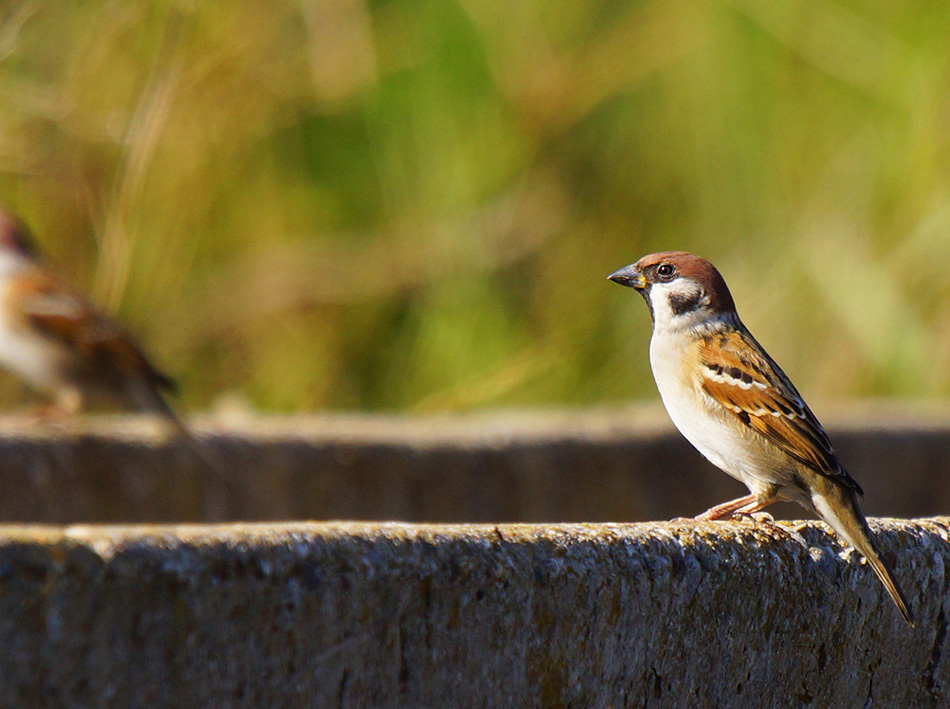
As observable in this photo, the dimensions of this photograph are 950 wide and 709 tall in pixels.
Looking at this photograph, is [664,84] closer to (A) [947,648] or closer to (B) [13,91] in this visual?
(B) [13,91]

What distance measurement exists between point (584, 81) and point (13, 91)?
2033 mm

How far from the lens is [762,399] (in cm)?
258

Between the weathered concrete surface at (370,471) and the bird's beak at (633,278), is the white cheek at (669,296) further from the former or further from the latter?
the weathered concrete surface at (370,471)

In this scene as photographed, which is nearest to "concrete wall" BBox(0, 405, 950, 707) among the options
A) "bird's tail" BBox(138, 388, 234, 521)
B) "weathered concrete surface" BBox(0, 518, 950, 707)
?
"weathered concrete surface" BBox(0, 518, 950, 707)

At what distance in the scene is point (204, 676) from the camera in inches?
49.2

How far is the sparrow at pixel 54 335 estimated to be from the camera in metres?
4.23

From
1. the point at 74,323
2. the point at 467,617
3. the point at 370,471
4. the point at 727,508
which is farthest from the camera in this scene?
the point at 74,323

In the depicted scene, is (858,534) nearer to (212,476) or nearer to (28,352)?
(212,476)

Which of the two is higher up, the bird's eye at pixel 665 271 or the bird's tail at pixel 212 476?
the bird's eye at pixel 665 271

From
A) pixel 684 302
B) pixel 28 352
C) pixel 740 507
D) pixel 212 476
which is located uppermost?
pixel 684 302

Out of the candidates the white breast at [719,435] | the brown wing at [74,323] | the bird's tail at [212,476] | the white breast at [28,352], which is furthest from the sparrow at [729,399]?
the white breast at [28,352]

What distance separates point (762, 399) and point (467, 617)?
1.28 metres

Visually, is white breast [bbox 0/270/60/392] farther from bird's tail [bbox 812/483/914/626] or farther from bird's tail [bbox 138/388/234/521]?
bird's tail [bbox 812/483/914/626]

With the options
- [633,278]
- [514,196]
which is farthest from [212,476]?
[514,196]
